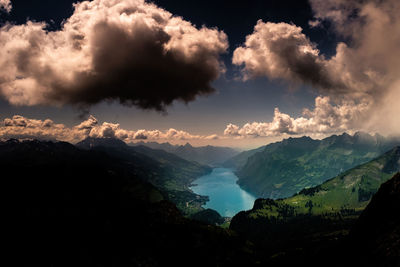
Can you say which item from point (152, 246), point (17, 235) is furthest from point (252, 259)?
point (17, 235)

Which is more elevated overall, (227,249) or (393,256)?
(393,256)

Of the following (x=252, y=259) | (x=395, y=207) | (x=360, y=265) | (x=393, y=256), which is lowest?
(x=252, y=259)

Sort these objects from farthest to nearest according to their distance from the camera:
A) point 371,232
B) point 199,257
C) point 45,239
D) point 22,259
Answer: point 45,239
point 199,257
point 22,259
point 371,232

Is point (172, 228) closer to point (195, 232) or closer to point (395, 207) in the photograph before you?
point (195, 232)

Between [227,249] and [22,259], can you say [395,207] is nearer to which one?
[227,249]

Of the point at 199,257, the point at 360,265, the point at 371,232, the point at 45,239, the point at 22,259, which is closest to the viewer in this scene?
the point at 360,265

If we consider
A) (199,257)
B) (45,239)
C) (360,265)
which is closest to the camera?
(360,265)

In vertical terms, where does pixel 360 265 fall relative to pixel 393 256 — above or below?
below

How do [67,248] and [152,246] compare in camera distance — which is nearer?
[67,248]

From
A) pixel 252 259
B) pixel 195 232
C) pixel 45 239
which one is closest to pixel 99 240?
pixel 45 239
